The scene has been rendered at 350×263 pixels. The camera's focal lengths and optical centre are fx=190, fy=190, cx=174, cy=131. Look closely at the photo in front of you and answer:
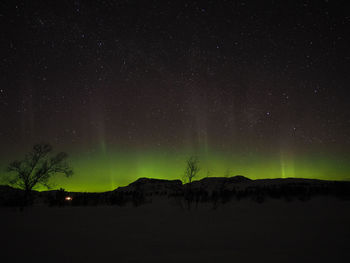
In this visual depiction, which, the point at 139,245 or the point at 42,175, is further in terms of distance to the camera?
the point at 42,175

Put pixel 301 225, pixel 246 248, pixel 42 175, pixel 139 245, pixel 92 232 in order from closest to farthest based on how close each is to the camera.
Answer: pixel 246 248, pixel 139 245, pixel 92 232, pixel 301 225, pixel 42 175

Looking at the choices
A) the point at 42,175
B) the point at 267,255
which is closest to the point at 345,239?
the point at 267,255

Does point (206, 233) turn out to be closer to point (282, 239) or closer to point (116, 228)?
point (282, 239)

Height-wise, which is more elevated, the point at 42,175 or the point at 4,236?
the point at 42,175

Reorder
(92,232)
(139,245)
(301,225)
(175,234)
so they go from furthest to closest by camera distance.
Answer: (301,225), (92,232), (175,234), (139,245)

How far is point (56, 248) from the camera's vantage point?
3848mm

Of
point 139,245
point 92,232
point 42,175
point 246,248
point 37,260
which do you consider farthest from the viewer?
point 42,175

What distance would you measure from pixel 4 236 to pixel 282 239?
22.0 ft

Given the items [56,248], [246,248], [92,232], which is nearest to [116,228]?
[92,232]

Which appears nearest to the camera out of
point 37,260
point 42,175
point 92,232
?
point 37,260

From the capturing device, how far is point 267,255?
3285 mm

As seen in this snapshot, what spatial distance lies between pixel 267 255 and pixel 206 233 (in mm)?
1730

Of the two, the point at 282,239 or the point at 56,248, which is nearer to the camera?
the point at 56,248

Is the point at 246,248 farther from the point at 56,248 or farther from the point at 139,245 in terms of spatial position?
the point at 56,248
